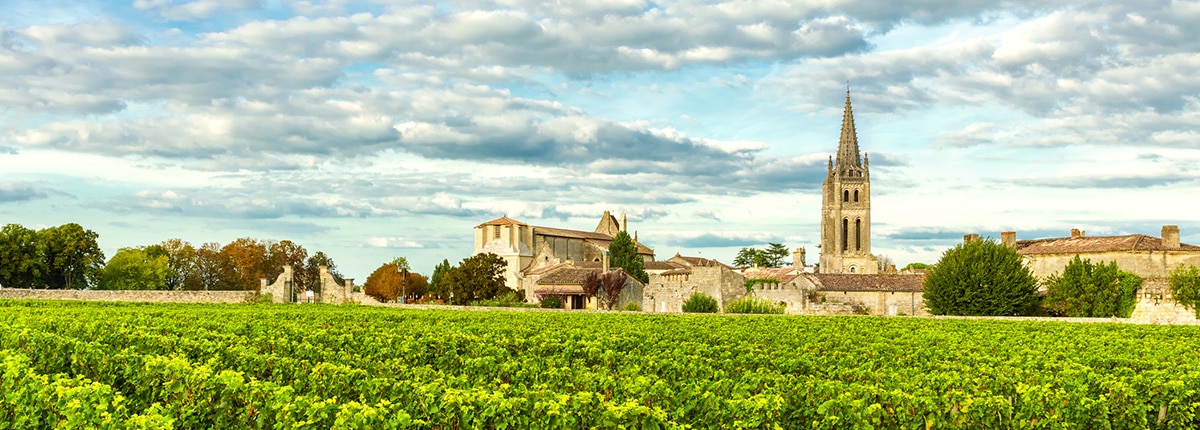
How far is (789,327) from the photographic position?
29.9m

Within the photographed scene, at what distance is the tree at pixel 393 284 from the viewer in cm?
9150

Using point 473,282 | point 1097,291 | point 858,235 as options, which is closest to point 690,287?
point 473,282

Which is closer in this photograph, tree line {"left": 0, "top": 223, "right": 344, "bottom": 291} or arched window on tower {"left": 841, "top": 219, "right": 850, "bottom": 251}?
tree line {"left": 0, "top": 223, "right": 344, "bottom": 291}

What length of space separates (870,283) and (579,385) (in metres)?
50.0

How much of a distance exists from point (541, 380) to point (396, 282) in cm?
8008

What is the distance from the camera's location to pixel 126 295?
60.1 meters

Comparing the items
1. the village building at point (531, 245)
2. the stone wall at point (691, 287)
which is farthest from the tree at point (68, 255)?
the stone wall at point (691, 287)

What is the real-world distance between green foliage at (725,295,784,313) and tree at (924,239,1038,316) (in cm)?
865

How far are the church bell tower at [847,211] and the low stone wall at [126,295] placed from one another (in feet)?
237

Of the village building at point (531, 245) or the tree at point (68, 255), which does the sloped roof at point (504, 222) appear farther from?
the tree at point (68, 255)

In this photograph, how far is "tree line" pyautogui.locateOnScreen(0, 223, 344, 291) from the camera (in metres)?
70.4

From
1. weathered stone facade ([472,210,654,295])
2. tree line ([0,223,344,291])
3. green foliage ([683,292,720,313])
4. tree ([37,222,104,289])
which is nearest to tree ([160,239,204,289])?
tree line ([0,223,344,291])

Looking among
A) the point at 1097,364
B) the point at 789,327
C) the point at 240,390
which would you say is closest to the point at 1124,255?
the point at 789,327

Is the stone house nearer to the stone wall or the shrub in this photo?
the stone wall
